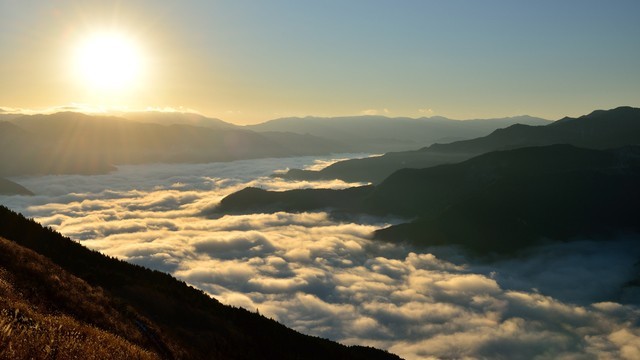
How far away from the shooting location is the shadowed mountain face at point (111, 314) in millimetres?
18875

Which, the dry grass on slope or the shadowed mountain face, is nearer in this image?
the dry grass on slope

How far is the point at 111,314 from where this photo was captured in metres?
33.0

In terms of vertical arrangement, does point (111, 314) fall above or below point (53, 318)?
below

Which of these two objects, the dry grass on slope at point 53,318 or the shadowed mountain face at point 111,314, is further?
Result: the shadowed mountain face at point 111,314

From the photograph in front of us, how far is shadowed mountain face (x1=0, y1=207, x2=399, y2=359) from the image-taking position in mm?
18875

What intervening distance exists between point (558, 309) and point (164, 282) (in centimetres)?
17946

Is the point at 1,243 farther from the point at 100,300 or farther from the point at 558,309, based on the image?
the point at 558,309

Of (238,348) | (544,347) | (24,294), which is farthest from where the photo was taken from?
(544,347)

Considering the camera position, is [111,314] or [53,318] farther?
[111,314]

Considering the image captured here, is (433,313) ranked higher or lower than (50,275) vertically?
lower

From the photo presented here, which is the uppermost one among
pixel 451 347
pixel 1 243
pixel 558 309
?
pixel 1 243

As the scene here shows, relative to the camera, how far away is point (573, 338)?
A: 16662 centimetres

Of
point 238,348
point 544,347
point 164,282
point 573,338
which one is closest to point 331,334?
point 544,347

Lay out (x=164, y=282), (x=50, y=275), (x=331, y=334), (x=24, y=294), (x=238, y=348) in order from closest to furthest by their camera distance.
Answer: (x=24, y=294) < (x=50, y=275) < (x=238, y=348) < (x=164, y=282) < (x=331, y=334)
